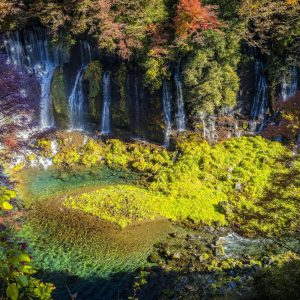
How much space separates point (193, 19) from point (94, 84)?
8.05 meters

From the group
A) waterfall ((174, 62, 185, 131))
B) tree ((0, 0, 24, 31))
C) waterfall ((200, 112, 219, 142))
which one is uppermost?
tree ((0, 0, 24, 31))

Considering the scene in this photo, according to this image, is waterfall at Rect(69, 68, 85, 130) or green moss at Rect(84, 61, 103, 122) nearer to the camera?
green moss at Rect(84, 61, 103, 122)

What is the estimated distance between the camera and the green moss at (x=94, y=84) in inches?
931

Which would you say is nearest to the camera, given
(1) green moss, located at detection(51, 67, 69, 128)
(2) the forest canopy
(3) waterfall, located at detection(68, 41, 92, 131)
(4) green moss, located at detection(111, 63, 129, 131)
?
(2) the forest canopy

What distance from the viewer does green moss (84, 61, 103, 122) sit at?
23.6 m

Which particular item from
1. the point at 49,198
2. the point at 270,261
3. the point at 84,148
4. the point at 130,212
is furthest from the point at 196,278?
the point at 84,148

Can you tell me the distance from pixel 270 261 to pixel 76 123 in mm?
16620

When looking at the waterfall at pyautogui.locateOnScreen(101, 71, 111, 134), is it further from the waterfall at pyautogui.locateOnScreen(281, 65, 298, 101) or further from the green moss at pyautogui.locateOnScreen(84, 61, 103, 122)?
the waterfall at pyautogui.locateOnScreen(281, 65, 298, 101)

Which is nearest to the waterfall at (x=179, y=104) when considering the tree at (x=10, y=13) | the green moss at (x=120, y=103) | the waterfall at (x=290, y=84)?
the green moss at (x=120, y=103)

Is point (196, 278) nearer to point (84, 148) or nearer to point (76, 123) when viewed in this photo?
point (84, 148)

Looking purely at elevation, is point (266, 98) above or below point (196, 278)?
above

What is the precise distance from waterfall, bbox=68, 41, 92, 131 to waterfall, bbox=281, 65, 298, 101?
13.6 meters

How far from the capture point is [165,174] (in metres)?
20.1

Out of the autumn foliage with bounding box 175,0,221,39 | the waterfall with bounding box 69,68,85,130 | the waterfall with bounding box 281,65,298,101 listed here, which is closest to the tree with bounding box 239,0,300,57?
the waterfall with bounding box 281,65,298,101
